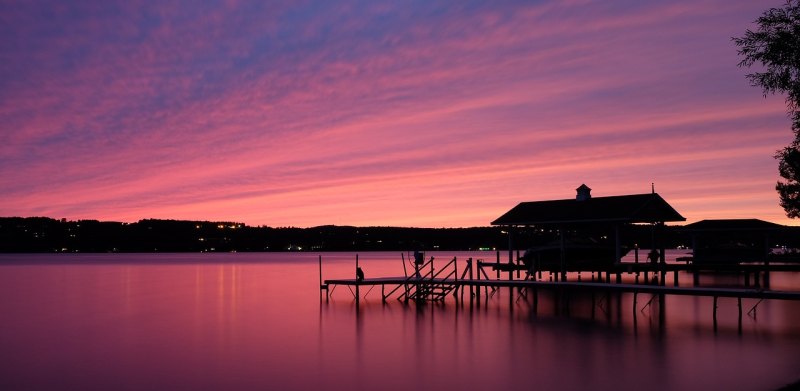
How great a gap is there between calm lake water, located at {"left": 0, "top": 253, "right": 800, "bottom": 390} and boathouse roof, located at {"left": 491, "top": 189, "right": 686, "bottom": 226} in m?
4.66

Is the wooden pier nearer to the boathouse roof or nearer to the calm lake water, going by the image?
the calm lake water

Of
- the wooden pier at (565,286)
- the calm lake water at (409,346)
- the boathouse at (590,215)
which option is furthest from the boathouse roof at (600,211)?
the calm lake water at (409,346)

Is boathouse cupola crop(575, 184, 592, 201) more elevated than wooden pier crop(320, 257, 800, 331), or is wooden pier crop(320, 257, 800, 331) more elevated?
boathouse cupola crop(575, 184, 592, 201)

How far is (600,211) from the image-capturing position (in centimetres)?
4044

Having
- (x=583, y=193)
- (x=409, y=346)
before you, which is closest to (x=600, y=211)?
(x=583, y=193)

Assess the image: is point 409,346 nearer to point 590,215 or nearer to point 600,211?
point 590,215

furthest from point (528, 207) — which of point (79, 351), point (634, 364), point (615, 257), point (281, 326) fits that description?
point (79, 351)

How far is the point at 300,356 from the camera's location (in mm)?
24812

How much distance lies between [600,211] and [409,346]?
719 inches

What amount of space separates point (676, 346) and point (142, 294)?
45257 mm

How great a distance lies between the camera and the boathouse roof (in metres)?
39.1

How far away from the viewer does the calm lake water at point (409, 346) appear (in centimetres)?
1994

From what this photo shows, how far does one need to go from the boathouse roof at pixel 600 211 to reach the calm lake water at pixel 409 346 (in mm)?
4657

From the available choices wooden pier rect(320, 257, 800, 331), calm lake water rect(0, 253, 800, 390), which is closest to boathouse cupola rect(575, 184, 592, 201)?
wooden pier rect(320, 257, 800, 331)
